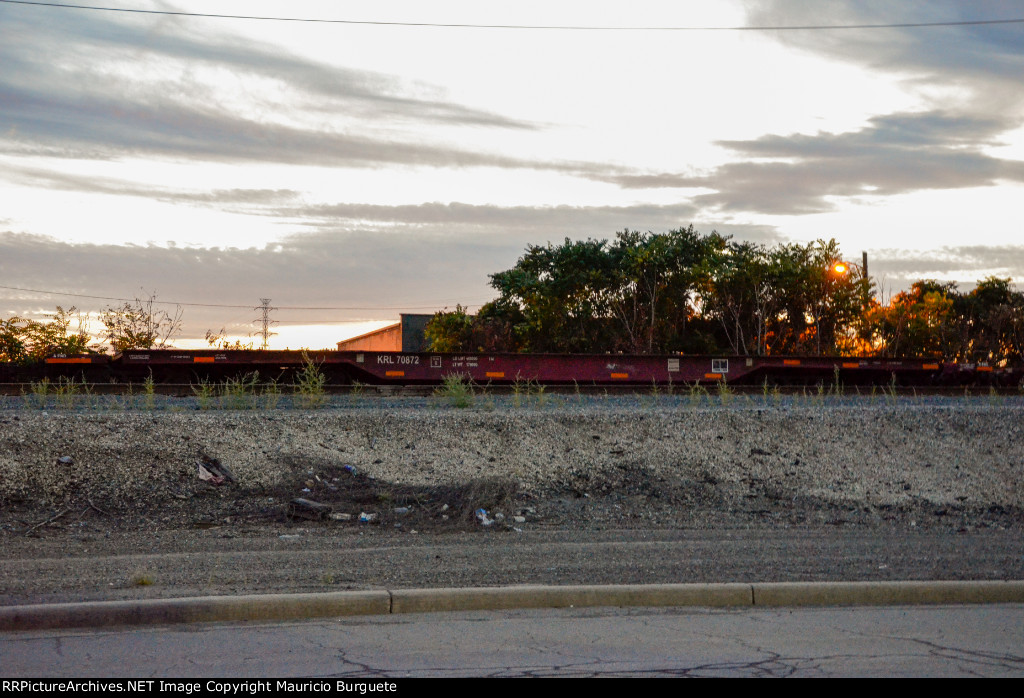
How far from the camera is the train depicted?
24266mm

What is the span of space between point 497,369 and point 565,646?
20.9m

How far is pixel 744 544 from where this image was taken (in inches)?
362

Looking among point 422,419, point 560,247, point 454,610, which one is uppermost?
point 560,247

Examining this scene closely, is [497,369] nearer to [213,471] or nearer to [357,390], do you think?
[357,390]

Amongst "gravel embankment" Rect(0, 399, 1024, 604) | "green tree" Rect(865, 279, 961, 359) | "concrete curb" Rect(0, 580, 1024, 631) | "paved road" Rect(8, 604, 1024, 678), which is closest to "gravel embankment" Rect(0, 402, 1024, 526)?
"gravel embankment" Rect(0, 399, 1024, 604)

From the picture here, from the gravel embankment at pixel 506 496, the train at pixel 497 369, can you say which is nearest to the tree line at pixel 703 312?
the train at pixel 497 369

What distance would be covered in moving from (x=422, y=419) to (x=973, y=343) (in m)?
40.2

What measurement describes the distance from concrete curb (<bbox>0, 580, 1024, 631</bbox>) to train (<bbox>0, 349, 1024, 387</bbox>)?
15442 mm

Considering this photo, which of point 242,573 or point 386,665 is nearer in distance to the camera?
point 386,665

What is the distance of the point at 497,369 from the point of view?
26719 millimetres
